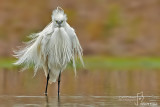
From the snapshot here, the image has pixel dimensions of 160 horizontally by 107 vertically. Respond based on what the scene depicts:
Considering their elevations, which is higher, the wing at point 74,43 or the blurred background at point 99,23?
the blurred background at point 99,23

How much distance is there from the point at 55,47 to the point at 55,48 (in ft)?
0.08

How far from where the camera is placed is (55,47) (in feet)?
50.0

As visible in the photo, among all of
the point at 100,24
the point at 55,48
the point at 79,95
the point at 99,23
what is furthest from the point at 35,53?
the point at 99,23

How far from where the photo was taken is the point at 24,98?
47.0 ft

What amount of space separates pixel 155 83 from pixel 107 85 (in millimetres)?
1750

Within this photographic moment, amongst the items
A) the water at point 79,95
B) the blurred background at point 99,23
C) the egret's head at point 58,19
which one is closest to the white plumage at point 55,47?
the egret's head at point 58,19

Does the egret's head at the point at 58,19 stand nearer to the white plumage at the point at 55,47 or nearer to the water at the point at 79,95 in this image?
the white plumage at the point at 55,47

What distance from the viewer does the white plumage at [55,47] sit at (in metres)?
15.0

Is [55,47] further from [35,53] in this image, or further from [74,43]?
[35,53]

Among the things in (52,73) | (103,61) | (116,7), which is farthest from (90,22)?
(52,73)

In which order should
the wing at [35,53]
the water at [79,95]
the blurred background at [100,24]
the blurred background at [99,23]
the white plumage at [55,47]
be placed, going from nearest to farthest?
the water at [79,95]
the white plumage at [55,47]
the wing at [35,53]
the blurred background at [100,24]
the blurred background at [99,23]

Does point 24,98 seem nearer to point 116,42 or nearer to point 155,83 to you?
point 155,83

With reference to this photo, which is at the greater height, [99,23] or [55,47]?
[99,23]

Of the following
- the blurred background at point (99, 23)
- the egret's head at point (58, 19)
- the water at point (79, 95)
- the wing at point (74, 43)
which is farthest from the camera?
the blurred background at point (99, 23)
